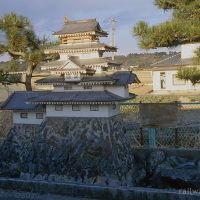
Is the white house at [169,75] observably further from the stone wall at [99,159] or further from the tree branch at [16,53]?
the stone wall at [99,159]

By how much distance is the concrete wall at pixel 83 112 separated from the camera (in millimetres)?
10320

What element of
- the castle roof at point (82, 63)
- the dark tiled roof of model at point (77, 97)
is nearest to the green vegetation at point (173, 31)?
the dark tiled roof of model at point (77, 97)

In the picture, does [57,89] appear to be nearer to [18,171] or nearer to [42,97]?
[42,97]

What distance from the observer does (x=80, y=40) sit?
11547 millimetres

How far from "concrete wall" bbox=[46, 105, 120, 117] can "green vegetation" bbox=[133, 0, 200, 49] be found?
2835mm

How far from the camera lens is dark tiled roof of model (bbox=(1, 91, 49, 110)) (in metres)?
11.8

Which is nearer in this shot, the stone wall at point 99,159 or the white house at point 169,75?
the stone wall at point 99,159

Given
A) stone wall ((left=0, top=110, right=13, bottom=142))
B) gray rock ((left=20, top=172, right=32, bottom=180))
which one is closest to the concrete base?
gray rock ((left=20, top=172, right=32, bottom=180))

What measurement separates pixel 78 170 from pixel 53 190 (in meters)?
3.26

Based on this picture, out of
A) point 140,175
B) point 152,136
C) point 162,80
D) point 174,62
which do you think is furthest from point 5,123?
point 174,62

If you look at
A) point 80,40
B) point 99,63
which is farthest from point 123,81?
point 80,40

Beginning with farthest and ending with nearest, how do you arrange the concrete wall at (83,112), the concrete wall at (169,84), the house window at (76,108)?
1. the concrete wall at (169,84)
2. the house window at (76,108)
3. the concrete wall at (83,112)

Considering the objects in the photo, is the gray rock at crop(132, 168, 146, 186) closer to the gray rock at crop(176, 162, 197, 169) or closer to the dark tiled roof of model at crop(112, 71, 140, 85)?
the gray rock at crop(176, 162, 197, 169)

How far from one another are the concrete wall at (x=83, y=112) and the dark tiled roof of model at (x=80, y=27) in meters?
2.85
